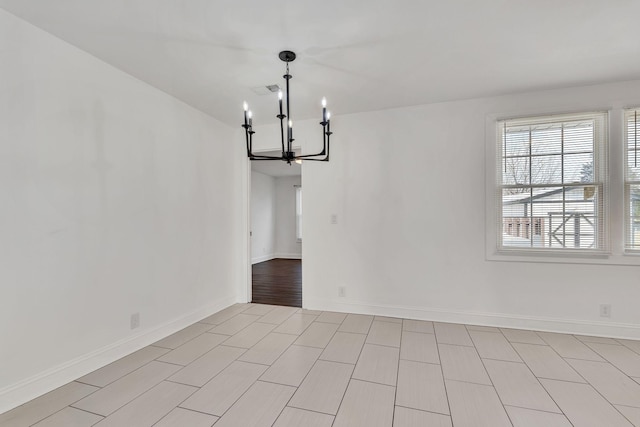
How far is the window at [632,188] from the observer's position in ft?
9.30

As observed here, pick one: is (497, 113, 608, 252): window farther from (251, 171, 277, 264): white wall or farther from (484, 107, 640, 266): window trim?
(251, 171, 277, 264): white wall

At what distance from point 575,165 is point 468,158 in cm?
100

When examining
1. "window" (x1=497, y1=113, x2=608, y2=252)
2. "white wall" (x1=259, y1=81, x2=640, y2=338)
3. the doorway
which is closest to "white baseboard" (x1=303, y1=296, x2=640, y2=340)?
"white wall" (x1=259, y1=81, x2=640, y2=338)

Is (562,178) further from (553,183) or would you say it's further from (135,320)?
(135,320)

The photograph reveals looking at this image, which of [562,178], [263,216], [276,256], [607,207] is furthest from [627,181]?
[276,256]

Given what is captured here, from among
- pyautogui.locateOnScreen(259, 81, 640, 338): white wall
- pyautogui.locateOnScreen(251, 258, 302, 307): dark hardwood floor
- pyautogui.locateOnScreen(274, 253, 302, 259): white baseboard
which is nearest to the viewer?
pyautogui.locateOnScreen(259, 81, 640, 338): white wall

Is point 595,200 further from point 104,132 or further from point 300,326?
point 104,132

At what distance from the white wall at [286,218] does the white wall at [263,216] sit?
0.15m

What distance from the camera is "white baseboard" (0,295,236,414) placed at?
73.0 inches

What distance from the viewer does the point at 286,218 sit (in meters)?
8.61

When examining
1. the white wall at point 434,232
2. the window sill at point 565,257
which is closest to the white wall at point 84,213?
the white wall at point 434,232

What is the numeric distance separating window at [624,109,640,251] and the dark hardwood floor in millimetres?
3618

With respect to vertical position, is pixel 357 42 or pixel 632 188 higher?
pixel 357 42

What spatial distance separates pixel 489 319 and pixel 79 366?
3.78m
